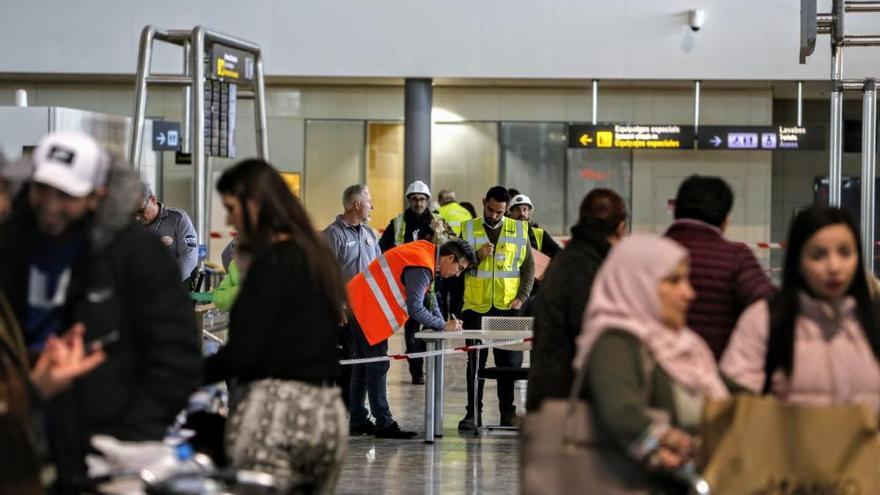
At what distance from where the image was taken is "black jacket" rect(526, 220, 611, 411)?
6.55 m

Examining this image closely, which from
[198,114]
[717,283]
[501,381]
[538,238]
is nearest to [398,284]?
[501,381]

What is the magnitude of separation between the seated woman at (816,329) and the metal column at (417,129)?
2123 cm

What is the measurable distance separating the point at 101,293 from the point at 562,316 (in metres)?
2.39

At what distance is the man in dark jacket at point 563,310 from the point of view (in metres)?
6.55

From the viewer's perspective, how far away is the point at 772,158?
29.7 metres

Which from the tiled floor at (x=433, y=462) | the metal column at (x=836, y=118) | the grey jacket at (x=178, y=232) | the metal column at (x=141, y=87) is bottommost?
the tiled floor at (x=433, y=462)

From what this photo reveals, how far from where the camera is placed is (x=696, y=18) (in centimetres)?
2581

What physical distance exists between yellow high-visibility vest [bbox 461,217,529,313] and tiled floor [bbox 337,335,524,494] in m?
0.96

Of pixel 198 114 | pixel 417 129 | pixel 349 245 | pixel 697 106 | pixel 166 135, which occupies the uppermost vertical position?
pixel 697 106

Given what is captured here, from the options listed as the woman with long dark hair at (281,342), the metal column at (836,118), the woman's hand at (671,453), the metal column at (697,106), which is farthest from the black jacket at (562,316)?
the metal column at (697,106)

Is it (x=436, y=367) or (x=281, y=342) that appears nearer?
(x=281, y=342)

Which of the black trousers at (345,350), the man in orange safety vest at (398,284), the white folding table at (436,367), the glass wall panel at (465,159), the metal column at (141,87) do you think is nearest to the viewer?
the man in orange safety vest at (398,284)

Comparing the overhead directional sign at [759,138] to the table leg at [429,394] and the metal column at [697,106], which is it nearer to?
the metal column at [697,106]

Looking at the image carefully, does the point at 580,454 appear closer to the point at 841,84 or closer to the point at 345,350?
the point at 841,84
